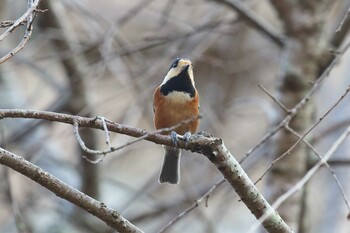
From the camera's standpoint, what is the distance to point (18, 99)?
564 centimetres

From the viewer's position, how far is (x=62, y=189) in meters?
2.13

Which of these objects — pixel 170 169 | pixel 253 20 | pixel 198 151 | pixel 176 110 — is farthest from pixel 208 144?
pixel 253 20

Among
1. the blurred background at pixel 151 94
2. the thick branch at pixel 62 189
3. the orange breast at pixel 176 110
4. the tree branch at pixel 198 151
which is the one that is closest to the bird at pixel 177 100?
the orange breast at pixel 176 110

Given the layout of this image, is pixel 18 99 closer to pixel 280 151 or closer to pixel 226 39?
pixel 280 151

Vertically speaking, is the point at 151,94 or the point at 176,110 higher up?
the point at 151,94

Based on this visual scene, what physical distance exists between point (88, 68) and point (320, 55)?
5.97ft

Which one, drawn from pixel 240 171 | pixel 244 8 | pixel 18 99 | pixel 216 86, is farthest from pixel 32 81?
pixel 240 171

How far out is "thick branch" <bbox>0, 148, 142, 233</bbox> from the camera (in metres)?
2.04

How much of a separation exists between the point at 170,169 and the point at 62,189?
1.80 m

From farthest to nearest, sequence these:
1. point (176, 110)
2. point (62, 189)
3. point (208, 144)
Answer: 1. point (176, 110)
2. point (208, 144)
3. point (62, 189)

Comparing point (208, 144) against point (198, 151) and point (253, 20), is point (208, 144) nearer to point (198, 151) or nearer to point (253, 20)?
point (198, 151)

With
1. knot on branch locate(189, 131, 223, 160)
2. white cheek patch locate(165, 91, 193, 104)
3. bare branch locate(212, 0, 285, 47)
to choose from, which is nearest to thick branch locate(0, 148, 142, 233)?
knot on branch locate(189, 131, 223, 160)

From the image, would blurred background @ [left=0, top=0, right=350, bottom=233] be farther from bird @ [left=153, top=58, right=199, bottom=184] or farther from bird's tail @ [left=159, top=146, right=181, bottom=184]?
bird's tail @ [left=159, top=146, right=181, bottom=184]

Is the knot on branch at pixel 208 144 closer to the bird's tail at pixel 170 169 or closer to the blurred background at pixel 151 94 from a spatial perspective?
the blurred background at pixel 151 94
